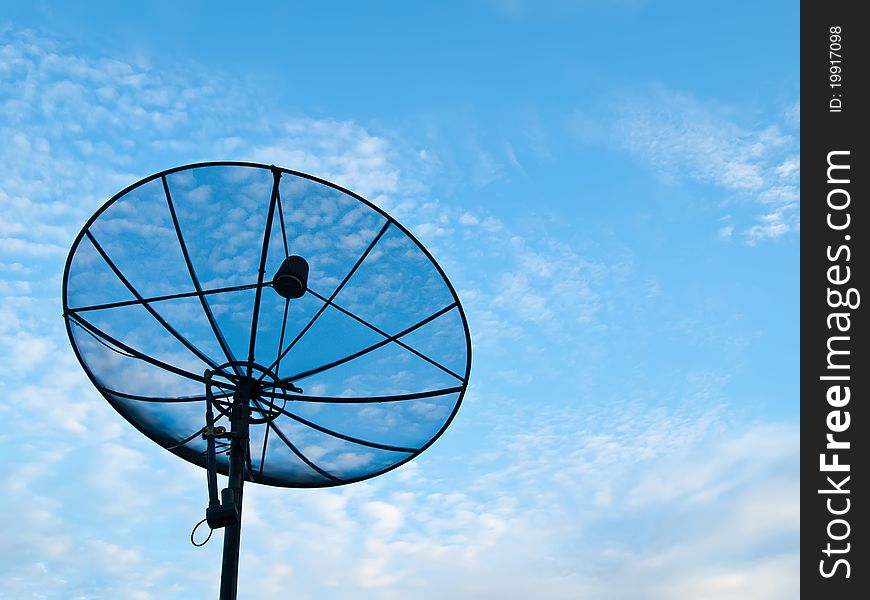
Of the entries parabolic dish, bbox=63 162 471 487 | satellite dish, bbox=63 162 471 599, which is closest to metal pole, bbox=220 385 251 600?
satellite dish, bbox=63 162 471 599

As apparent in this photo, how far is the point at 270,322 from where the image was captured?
10.5 m

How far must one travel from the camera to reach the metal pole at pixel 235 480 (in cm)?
778

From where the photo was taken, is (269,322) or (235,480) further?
(269,322)

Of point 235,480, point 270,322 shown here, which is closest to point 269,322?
point 270,322

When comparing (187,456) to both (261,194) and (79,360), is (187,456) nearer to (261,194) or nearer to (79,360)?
(79,360)

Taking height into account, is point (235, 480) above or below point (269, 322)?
below

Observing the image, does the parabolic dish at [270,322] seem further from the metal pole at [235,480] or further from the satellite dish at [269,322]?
the metal pole at [235,480]

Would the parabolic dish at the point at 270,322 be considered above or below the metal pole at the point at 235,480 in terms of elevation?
above

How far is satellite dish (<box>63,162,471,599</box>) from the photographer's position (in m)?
9.54

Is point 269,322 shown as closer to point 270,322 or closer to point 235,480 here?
point 270,322

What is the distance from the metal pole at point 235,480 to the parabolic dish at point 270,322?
0.28 meters

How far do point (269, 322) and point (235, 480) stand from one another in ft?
8.87

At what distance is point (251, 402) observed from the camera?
1019cm

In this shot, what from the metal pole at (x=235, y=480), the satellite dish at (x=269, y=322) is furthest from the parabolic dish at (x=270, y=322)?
the metal pole at (x=235, y=480)
